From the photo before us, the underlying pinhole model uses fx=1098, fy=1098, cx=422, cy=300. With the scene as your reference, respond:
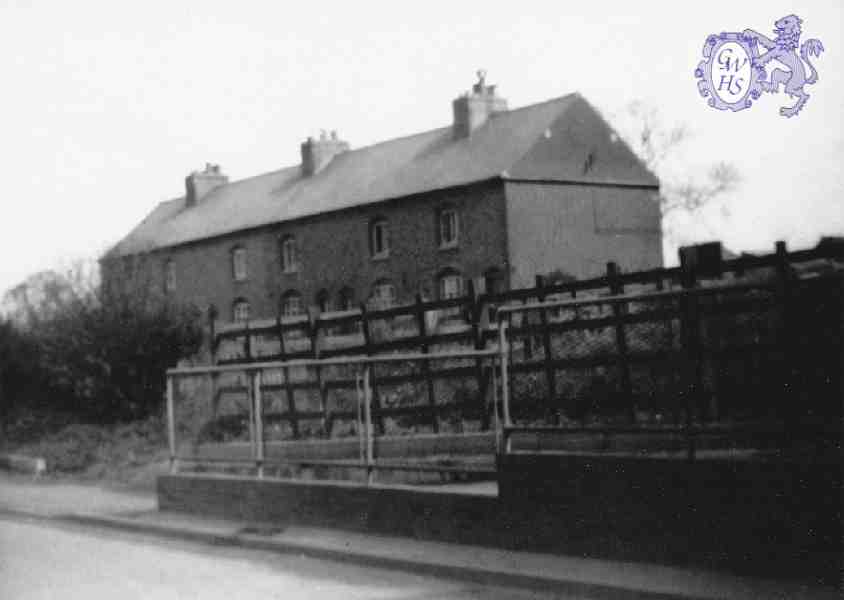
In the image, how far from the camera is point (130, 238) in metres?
63.7

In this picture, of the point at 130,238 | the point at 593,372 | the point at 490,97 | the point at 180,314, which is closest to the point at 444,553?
the point at 593,372

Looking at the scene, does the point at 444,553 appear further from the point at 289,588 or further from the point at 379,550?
the point at 289,588

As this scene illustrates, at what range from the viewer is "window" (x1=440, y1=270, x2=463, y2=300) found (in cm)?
4138

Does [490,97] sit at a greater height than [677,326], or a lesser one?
greater

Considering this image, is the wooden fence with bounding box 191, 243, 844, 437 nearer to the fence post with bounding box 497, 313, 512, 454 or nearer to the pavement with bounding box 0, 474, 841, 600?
the fence post with bounding box 497, 313, 512, 454

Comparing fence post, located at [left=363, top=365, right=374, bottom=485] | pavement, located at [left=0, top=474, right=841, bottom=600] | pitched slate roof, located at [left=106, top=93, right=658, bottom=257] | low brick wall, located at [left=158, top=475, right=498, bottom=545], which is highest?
pitched slate roof, located at [left=106, top=93, right=658, bottom=257]

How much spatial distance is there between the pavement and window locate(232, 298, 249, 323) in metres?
36.7

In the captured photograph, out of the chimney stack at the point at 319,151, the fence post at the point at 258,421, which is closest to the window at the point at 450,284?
the chimney stack at the point at 319,151

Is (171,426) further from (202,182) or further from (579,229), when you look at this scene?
(202,182)

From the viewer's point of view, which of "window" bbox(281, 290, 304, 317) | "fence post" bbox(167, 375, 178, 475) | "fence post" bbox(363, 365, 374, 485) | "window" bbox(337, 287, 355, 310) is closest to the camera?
"fence post" bbox(363, 365, 374, 485)

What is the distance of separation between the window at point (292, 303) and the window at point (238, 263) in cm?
331

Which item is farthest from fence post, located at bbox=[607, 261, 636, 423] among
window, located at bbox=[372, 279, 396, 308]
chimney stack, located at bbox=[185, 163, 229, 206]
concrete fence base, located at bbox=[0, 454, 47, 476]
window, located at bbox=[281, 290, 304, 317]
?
chimney stack, located at bbox=[185, 163, 229, 206]

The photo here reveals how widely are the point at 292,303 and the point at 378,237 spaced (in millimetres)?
6570

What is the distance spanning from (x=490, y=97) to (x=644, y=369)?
36.8 metres
